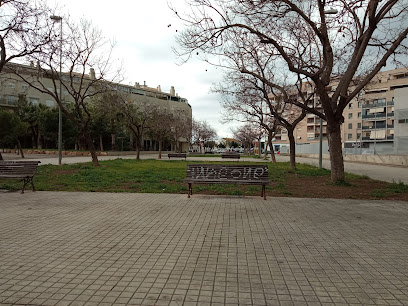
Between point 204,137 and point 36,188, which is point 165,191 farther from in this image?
point 204,137

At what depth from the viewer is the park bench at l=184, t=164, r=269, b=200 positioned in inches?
337

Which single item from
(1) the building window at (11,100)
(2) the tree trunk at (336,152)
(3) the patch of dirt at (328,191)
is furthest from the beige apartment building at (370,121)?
(1) the building window at (11,100)

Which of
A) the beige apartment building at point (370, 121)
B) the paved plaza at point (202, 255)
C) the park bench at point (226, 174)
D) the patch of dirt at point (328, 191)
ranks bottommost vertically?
the paved plaza at point (202, 255)

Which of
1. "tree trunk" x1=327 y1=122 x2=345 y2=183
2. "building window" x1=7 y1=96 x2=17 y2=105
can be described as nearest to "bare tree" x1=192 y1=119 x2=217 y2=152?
"building window" x1=7 y1=96 x2=17 y2=105

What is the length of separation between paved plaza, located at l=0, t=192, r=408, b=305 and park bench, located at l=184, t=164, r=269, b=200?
1.37m

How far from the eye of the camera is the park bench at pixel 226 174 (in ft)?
28.1

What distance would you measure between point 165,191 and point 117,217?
3.58 meters

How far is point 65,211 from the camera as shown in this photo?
6.77m

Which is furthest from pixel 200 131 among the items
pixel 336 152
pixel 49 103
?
pixel 336 152

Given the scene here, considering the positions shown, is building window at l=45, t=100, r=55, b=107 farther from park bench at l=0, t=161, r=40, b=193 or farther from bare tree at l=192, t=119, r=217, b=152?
park bench at l=0, t=161, r=40, b=193

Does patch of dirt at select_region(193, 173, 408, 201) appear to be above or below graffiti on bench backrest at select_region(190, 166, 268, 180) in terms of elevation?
below

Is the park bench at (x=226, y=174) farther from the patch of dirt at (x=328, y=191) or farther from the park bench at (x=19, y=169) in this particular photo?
the park bench at (x=19, y=169)

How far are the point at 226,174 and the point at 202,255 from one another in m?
4.77

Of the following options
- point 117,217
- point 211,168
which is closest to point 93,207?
point 117,217
